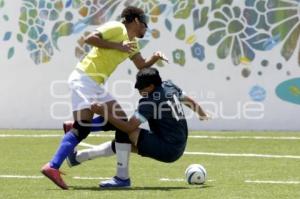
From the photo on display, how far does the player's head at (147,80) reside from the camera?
25.7ft

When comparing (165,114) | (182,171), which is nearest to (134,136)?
(165,114)

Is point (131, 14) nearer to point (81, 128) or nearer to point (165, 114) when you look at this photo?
point (165, 114)

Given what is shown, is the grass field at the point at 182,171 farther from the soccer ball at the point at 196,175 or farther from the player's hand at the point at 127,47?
the player's hand at the point at 127,47

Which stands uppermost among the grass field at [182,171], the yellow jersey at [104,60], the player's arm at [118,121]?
the yellow jersey at [104,60]

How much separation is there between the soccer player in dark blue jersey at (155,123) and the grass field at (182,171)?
1.09 feet

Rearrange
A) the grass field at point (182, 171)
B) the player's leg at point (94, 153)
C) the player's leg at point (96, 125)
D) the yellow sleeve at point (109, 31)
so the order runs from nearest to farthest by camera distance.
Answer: the grass field at point (182, 171), the yellow sleeve at point (109, 31), the player's leg at point (96, 125), the player's leg at point (94, 153)

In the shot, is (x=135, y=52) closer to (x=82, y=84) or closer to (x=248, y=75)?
(x=82, y=84)

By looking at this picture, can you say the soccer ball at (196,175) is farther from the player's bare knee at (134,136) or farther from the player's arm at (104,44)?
the player's arm at (104,44)

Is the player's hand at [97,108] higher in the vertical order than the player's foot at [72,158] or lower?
higher

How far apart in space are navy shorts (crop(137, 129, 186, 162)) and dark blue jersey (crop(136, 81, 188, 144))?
5 centimetres

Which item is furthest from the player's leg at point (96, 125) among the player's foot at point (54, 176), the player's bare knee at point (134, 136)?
the player's foot at point (54, 176)

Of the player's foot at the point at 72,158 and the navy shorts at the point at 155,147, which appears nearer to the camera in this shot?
the navy shorts at the point at 155,147

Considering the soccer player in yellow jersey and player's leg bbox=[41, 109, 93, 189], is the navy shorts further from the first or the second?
player's leg bbox=[41, 109, 93, 189]

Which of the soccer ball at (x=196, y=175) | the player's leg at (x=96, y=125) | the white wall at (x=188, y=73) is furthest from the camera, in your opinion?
the white wall at (x=188, y=73)
